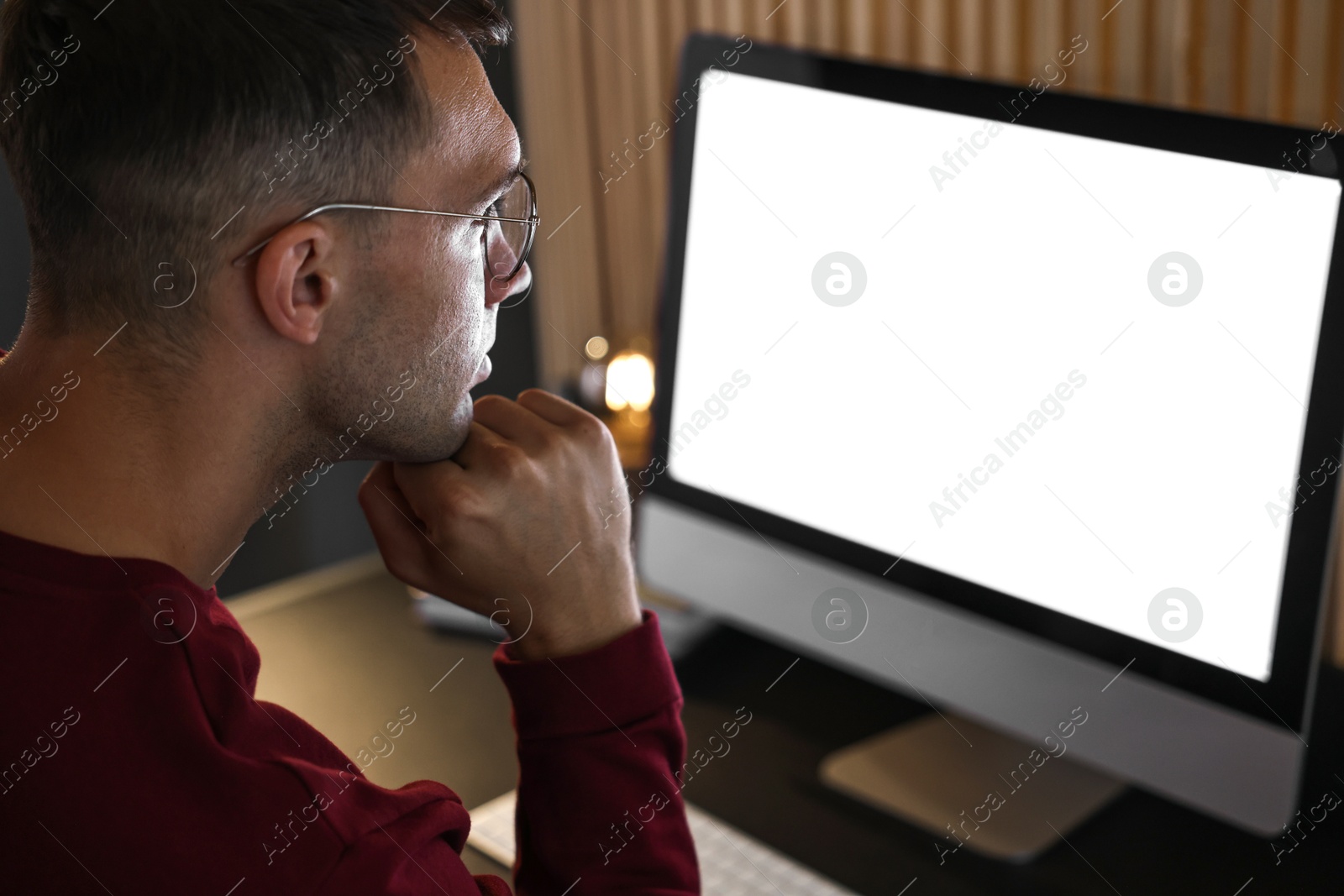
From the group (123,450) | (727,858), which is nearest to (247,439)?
(123,450)

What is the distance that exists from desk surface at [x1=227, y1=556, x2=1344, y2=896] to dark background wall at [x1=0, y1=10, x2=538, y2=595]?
223 millimetres

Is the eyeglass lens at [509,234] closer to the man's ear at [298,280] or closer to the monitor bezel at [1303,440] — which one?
the man's ear at [298,280]

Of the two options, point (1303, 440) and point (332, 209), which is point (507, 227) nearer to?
point (332, 209)

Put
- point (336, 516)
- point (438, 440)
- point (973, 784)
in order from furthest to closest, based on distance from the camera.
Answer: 1. point (336, 516)
2. point (973, 784)
3. point (438, 440)

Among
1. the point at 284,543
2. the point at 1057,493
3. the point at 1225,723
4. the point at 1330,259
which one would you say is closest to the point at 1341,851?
the point at 1225,723

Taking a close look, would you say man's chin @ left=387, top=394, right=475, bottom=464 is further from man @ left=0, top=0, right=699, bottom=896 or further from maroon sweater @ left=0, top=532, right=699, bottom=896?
maroon sweater @ left=0, top=532, right=699, bottom=896

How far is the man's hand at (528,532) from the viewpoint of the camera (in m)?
0.88

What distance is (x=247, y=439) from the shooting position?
2.54 feet

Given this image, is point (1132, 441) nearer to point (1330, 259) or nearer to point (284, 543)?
point (1330, 259)

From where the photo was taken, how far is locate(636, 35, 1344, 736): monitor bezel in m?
0.83

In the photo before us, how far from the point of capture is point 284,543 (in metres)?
1.79

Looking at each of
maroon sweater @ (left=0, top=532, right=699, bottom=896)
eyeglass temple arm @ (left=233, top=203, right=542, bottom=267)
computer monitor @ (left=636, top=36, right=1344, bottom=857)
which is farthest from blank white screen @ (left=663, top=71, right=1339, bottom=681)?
maroon sweater @ (left=0, top=532, right=699, bottom=896)

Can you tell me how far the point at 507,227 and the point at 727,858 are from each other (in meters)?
0.49

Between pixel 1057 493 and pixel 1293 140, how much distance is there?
290 millimetres
